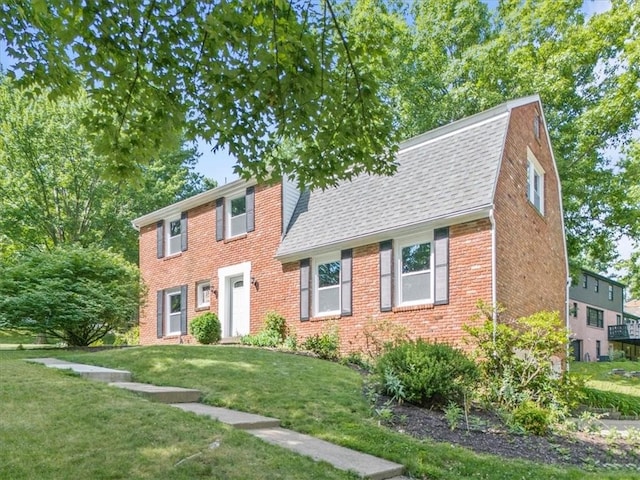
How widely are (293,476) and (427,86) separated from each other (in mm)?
18475

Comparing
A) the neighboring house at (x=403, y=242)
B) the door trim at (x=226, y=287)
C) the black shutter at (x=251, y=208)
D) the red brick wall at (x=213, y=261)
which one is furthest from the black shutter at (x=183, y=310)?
the black shutter at (x=251, y=208)

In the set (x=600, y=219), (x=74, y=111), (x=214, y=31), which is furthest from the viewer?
(x=74, y=111)

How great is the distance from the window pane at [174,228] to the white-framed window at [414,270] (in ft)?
31.5

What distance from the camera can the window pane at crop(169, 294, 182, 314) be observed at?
1766cm

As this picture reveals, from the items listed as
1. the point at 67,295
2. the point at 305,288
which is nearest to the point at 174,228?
the point at 67,295

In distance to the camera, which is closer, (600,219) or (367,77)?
(367,77)

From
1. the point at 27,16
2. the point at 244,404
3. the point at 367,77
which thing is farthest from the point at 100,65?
the point at 244,404

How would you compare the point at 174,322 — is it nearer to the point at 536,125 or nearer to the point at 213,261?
the point at 213,261

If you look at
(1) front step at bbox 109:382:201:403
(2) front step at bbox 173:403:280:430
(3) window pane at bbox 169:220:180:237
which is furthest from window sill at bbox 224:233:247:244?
(2) front step at bbox 173:403:280:430

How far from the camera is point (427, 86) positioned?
20078 millimetres

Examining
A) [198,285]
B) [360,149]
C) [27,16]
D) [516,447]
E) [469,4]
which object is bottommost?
[516,447]

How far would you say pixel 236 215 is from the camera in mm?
15922

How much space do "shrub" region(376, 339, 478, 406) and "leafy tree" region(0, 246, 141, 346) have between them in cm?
844

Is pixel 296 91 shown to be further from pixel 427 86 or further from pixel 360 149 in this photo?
pixel 427 86
